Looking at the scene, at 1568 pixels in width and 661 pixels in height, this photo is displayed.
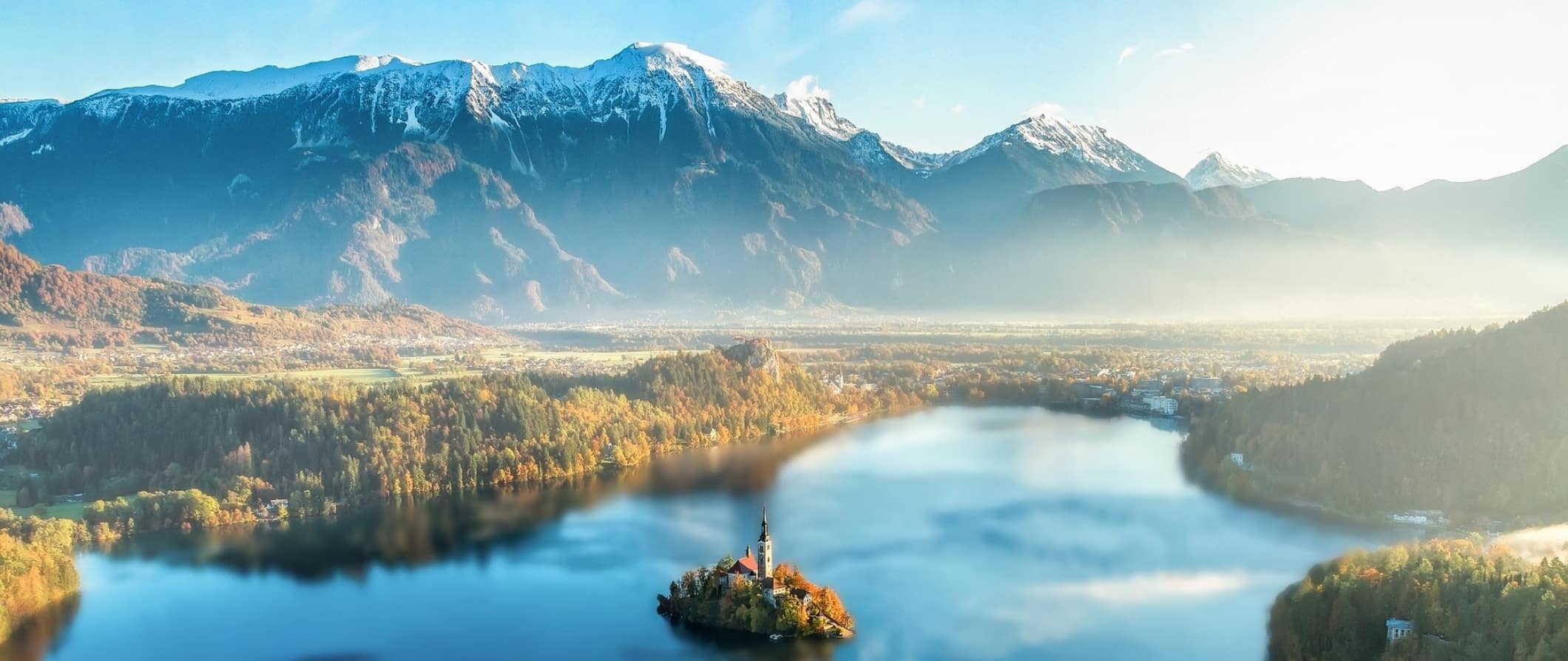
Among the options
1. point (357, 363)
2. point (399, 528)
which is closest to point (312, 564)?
point (399, 528)

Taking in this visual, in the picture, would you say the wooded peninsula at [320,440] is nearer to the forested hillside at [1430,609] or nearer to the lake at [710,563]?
the lake at [710,563]

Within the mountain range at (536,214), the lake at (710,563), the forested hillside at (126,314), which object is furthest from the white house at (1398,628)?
the mountain range at (536,214)

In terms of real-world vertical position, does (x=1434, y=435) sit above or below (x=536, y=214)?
below

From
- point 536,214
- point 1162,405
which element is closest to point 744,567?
point 1162,405

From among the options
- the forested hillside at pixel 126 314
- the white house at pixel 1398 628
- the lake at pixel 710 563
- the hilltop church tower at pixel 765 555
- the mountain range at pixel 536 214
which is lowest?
the lake at pixel 710 563

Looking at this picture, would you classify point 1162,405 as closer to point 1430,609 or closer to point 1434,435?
point 1434,435

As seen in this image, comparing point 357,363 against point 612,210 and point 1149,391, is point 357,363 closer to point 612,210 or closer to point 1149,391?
point 1149,391

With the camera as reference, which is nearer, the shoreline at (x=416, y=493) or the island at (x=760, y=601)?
the island at (x=760, y=601)

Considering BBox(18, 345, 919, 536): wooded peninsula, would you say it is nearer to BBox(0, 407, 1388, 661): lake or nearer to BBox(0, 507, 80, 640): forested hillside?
BBox(0, 407, 1388, 661): lake
